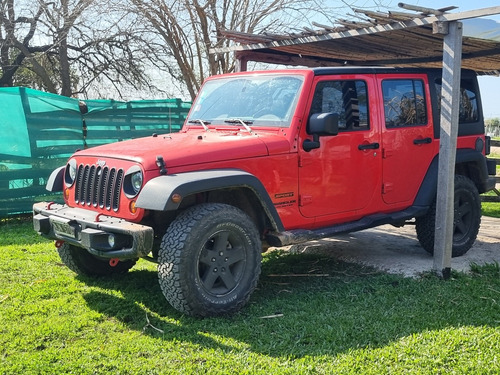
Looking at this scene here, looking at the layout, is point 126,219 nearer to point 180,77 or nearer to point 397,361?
point 397,361

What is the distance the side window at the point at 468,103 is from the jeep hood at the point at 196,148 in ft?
8.97

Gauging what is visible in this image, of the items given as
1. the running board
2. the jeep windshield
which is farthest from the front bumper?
the jeep windshield

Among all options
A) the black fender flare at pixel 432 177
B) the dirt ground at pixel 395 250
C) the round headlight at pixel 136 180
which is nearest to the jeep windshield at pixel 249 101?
the round headlight at pixel 136 180

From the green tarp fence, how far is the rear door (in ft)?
12.5

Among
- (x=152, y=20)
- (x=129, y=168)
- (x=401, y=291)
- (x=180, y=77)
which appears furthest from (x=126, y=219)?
(x=180, y=77)

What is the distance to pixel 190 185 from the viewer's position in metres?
4.13

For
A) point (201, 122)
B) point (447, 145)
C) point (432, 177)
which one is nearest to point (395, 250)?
point (432, 177)

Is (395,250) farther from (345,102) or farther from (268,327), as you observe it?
(268,327)

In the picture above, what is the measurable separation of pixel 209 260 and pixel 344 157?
5.71 ft

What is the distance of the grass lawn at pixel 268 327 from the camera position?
364 cm

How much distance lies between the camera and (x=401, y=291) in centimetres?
511

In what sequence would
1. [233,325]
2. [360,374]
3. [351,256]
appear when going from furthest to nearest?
[351,256]
[233,325]
[360,374]

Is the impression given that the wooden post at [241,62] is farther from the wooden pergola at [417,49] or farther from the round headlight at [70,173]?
the round headlight at [70,173]

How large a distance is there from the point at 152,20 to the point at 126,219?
586 cm
